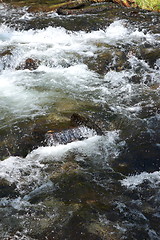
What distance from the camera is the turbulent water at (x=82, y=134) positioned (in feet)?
12.4

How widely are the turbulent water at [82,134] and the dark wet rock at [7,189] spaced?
1cm

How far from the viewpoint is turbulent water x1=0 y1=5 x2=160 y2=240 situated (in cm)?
378

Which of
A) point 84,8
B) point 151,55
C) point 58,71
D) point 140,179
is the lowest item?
point 140,179

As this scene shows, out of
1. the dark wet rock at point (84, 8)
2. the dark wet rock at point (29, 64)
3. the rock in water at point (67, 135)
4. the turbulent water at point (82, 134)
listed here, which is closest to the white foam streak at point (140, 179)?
the turbulent water at point (82, 134)

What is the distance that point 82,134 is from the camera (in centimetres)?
565

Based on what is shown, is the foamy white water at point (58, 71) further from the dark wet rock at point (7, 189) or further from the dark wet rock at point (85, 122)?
the dark wet rock at point (7, 189)

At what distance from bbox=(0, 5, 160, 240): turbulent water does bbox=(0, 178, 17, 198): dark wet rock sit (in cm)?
1

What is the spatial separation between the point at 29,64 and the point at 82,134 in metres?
4.43

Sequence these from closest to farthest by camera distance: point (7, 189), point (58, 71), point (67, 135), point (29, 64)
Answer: point (7, 189) < point (67, 135) < point (58, 71) < point (29, 64)

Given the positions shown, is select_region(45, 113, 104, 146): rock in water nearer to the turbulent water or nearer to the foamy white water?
the turbulent water

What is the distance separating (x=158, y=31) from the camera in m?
11.2

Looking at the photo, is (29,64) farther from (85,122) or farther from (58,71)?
(85,122)

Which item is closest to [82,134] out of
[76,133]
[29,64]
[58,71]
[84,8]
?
[76,133]

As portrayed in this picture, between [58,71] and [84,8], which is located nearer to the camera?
[58,71]
